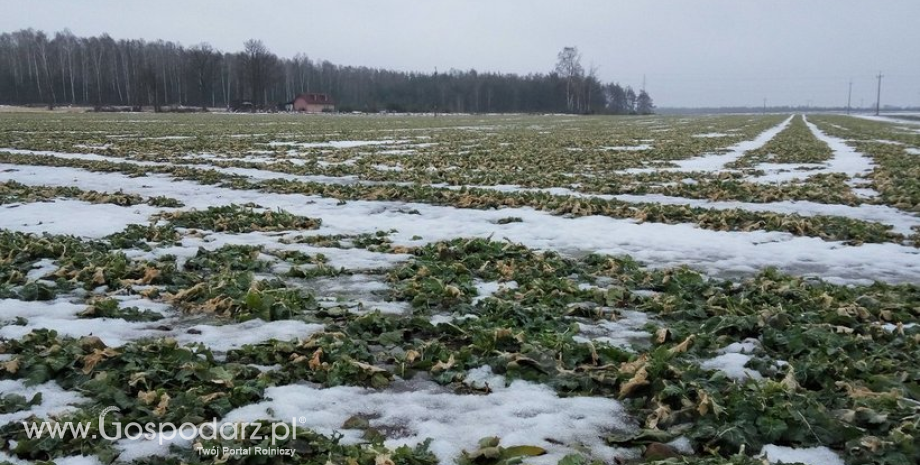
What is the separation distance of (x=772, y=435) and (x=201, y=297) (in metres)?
4.42

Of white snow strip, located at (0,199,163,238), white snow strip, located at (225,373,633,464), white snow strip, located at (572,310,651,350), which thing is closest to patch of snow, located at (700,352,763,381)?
white snow strip, located at (572,310,651,350)

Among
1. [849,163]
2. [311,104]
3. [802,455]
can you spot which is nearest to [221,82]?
[311,104]

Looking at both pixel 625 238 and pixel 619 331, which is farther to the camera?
pixel 625 238

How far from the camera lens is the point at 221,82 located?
127m

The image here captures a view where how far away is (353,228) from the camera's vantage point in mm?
8750

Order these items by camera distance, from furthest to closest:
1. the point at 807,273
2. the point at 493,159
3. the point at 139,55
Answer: the point at 139,55, the point at 493,159, the point at 807,273

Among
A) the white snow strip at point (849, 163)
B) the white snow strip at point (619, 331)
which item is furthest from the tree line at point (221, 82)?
the white snow strip at point (619, 331)

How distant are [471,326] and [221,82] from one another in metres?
134

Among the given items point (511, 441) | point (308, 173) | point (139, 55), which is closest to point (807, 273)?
point (511, 441)

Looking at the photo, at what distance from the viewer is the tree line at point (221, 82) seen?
366 feet

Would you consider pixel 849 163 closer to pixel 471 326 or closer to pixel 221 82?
pixel 471 326

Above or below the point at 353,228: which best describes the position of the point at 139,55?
above

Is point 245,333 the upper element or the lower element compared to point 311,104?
lower

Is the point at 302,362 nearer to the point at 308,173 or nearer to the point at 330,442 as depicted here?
the point at 330,442
